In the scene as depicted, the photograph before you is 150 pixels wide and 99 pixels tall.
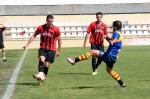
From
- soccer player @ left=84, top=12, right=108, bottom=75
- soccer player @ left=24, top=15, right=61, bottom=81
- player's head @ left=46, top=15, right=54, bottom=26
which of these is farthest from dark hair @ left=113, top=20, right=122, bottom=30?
soccer player @ left=84, top=12, right=108, bottom=75

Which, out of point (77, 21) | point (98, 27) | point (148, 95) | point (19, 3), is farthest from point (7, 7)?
point (148, 95)

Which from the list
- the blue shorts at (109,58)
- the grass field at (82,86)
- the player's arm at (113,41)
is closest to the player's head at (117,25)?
the player's arm at (113,41)

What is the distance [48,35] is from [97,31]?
3743 mm

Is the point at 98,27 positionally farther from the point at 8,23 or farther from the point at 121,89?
the point at 8,23

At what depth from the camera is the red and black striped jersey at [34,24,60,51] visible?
47.8ft

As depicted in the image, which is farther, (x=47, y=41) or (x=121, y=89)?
(x=47, y=41)

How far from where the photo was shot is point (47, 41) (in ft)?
48.2

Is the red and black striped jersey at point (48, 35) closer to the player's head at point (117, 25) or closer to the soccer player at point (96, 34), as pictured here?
the player's head at point (117, 25)

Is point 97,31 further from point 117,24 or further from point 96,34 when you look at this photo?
point 117,24

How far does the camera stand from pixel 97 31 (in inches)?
712

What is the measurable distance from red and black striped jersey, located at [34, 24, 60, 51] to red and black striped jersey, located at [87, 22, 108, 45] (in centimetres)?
355

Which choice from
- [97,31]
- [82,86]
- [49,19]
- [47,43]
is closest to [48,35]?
[47,43]

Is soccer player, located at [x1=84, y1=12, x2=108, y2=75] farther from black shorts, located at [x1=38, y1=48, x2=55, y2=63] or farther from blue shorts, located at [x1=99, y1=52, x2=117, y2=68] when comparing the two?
blue shorts, located at [x1=99, y1=52, x2=117, y2=68]

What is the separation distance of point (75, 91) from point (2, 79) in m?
3.73
